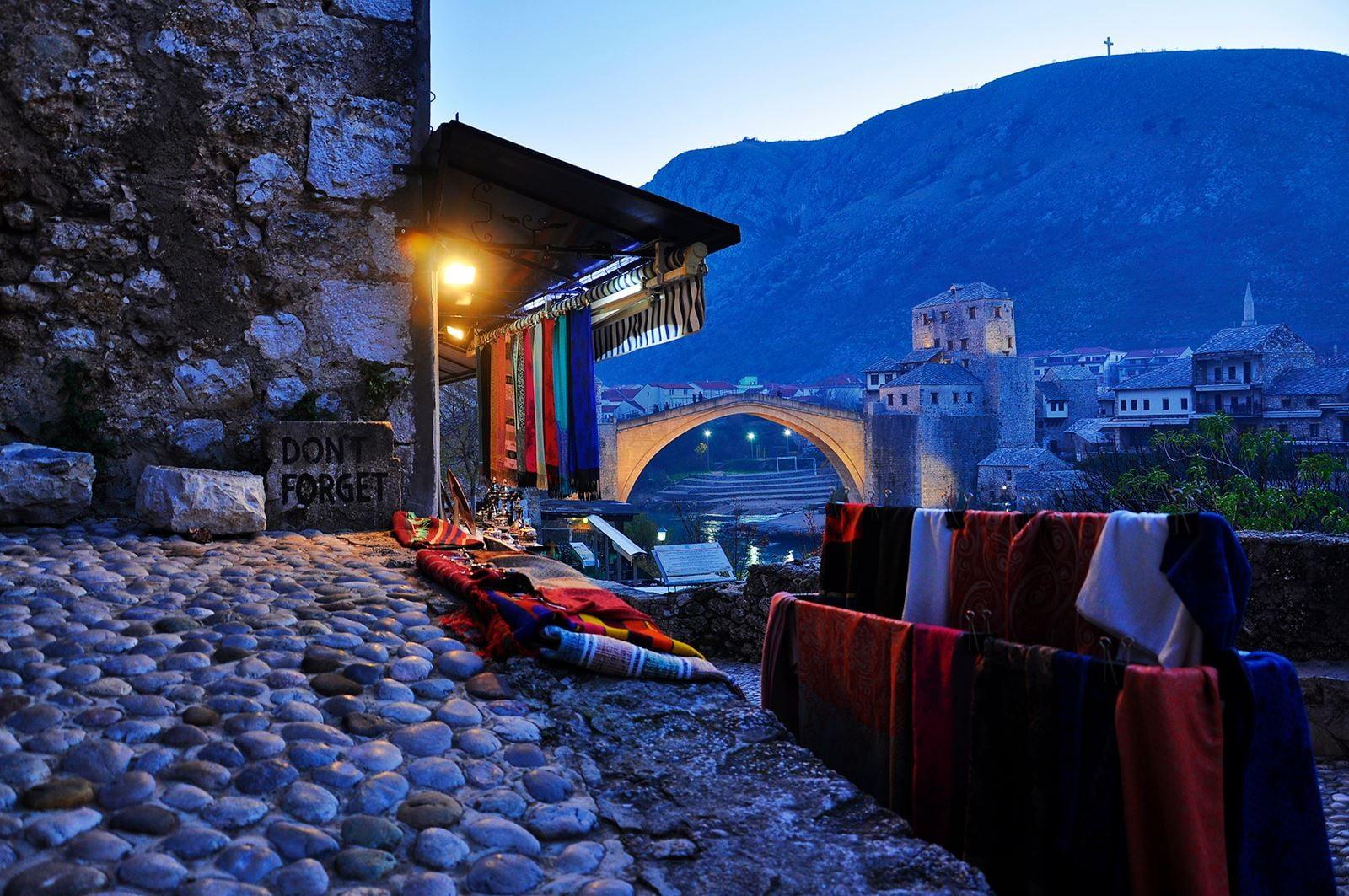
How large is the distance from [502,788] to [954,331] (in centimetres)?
6397

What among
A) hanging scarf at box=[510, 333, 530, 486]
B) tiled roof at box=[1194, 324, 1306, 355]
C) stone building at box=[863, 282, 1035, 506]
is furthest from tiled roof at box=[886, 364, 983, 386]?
hanging scarf at box=[510, 333, 530, 486]

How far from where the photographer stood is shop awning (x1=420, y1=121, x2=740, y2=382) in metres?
4.91

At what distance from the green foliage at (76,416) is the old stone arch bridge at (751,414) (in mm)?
36724

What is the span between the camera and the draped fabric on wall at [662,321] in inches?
218

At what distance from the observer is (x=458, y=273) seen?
5.74 m

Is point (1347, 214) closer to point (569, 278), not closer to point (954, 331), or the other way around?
point (954, 331)

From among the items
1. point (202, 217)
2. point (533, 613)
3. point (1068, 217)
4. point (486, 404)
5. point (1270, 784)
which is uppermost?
point (1068, 217)

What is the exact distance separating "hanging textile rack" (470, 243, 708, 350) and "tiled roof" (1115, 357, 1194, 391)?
177 ft

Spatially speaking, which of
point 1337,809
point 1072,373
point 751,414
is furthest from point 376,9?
point 1072,373

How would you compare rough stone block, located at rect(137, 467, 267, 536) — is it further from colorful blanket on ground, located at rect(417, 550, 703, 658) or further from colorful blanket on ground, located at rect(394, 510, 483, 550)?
colorful blanket on ground, located at rect(417, 550, 703, 658)

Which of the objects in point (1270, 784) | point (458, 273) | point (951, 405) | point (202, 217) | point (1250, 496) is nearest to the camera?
point (1270, 784)

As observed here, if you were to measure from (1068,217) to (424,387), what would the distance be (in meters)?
114

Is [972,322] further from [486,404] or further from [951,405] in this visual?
[486,404]

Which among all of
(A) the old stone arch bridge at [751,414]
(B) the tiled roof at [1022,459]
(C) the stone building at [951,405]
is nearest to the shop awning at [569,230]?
(A) the old stone arch bridge at [751,414]
